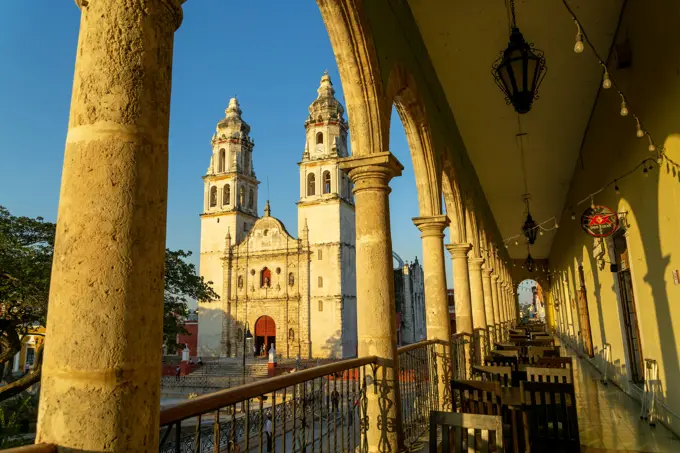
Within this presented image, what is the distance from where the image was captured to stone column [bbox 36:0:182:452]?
3.99ft

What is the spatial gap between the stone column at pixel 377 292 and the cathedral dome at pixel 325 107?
27.4 m

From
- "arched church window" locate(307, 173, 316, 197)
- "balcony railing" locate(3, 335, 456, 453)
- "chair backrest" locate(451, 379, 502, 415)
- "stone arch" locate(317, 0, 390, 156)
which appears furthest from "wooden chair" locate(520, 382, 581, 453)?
"arched church window" locate(307, 173, 316, 197)

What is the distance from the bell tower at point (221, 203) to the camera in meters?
32.6

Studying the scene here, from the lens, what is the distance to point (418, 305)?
42.4m

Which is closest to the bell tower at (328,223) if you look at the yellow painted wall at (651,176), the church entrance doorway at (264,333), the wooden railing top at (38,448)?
the church entrance doorway at (264,333)

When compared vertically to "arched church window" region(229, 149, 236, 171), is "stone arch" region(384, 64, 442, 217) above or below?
below

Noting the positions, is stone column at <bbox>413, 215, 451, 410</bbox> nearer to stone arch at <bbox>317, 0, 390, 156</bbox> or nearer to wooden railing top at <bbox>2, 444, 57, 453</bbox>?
stone arch at <bbox>317, 0, 390, 156</bbox>

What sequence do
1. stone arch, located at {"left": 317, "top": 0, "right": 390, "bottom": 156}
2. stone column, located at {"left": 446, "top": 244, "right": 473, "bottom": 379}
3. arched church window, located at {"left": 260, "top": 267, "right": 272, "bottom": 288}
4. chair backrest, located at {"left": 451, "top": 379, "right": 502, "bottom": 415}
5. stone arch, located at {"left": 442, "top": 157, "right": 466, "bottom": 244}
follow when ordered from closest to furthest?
chair backrest, located at {"left": 451, "top": 379, "right": 502, "bottom": 415}
stone arch, located at {"left": 317, "top": 0, "right": 390, "bottom": 156}
stone column, located at {"left": 446, "top": 244, "right": 473, "bottom": 379}
stone arch, located at {"left": 442, "top": 157, "right": 466, "bottom": 244}
arched church window, located at {"left": 260, "top": 267, "right": 272, "bottom": 288}

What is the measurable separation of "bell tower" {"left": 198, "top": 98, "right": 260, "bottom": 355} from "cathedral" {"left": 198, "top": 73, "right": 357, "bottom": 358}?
0.24 ft

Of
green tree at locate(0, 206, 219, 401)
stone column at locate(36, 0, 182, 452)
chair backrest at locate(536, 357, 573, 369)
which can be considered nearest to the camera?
stone column at locate(36, 0, 182, 452)


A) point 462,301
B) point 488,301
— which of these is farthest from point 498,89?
point 488,301

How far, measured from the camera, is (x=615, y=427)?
17.1 ft

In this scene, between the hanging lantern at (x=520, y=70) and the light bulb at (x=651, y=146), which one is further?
the light bulb at (x=651, y=146)

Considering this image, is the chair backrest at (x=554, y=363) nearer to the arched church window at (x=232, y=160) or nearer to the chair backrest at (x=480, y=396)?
the chair backrest at (x=480, y=396)
